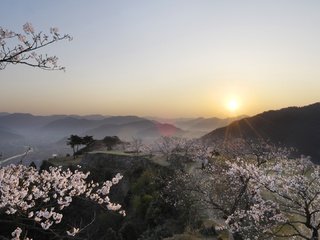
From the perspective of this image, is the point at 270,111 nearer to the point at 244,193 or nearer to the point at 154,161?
the point at 154,161

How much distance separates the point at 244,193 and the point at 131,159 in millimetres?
36217

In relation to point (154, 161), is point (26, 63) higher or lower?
higher

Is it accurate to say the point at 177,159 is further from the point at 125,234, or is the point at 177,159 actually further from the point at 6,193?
the point at 6,193

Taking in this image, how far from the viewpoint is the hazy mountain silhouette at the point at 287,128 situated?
117 meters

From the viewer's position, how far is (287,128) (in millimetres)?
133500

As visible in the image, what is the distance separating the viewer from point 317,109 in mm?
137375

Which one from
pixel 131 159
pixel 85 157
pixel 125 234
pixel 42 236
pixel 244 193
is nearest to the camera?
pixel 244 193

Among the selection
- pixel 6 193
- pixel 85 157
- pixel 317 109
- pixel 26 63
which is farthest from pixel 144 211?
pixel 317 109

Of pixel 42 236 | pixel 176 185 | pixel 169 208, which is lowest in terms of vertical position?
pixel 42 236

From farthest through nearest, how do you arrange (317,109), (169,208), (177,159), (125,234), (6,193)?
(317,109) → (177,159) → (169,208) → (125,234) → (6,193)

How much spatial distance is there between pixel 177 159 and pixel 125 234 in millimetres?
19311

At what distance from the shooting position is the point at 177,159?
180 feet

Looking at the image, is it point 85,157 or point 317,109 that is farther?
point 317,109

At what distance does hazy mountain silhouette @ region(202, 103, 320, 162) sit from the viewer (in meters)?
117
